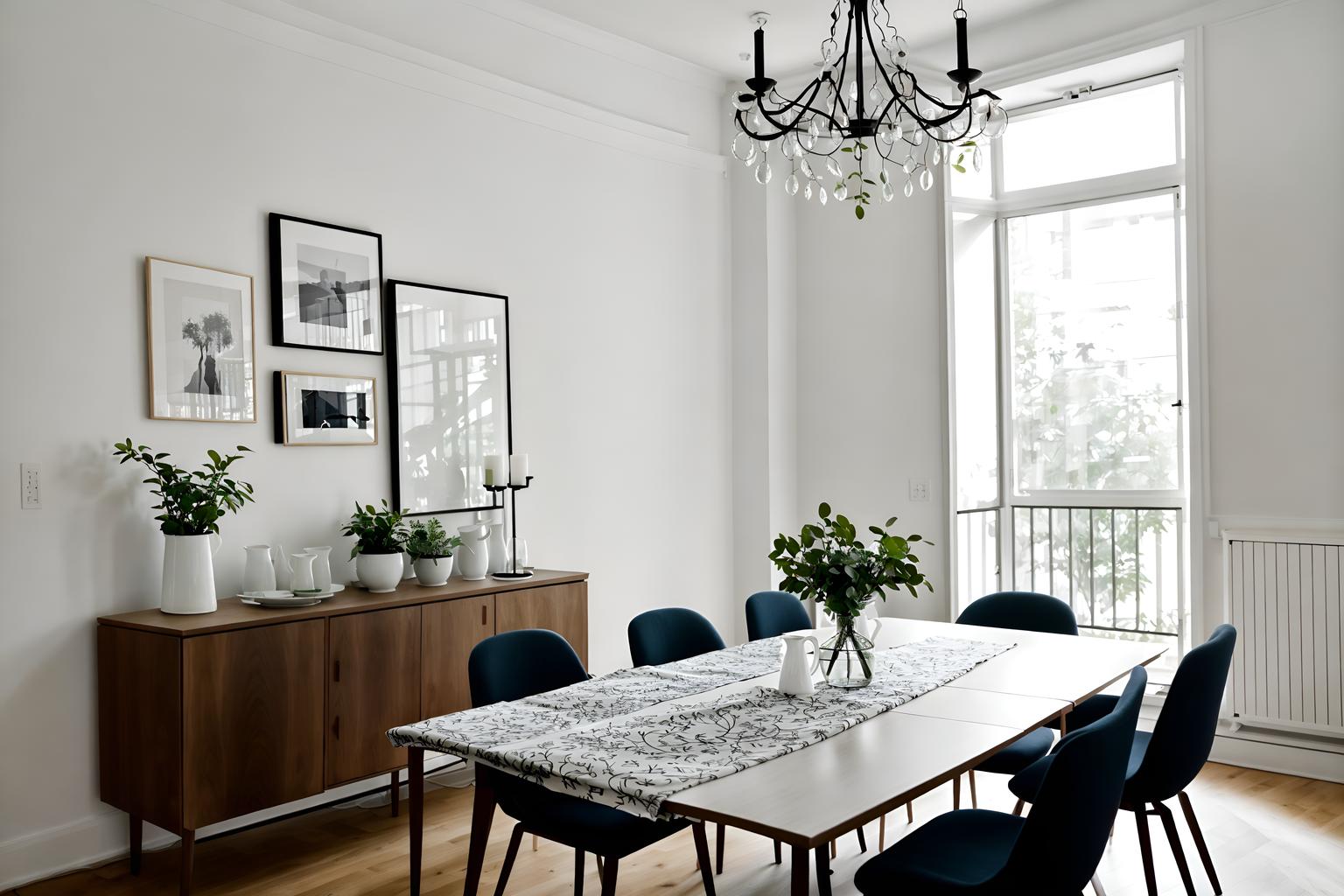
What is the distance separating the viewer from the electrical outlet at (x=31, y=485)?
3018 millimetres

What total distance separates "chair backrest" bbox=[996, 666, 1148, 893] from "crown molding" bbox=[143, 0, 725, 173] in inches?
135

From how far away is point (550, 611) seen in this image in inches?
157

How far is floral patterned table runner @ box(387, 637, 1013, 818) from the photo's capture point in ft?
6.33

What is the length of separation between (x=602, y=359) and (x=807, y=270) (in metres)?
1.39

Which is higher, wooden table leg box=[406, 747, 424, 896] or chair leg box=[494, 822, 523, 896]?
wooden table leg box=[406, 747, 424, 896]

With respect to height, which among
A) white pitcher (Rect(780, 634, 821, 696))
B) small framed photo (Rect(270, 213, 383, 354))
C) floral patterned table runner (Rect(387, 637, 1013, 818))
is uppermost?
small framed photo (Rect(270, 213, 383, 354))

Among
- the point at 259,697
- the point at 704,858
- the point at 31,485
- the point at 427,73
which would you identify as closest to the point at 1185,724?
the point at 704,858

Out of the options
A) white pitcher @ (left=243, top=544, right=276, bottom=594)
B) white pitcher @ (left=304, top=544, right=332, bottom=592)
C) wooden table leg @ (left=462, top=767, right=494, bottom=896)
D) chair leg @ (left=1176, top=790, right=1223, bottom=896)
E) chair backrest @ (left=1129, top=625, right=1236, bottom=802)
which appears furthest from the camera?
white pitcher @ (left=304, top=544, right=332, bottom=592)

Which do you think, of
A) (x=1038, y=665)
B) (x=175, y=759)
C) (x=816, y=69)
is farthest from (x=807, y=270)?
(x=175, y=759)

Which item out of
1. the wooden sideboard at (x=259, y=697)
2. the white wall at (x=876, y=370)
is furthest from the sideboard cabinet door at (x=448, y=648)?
the white wall at (x=876, y=370)

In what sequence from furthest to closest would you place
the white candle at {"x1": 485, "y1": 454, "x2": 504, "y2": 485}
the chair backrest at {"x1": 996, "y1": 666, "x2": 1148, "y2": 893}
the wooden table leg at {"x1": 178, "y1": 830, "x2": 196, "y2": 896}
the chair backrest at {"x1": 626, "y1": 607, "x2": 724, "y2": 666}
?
the white candle at {"x1": 485, "y1": 454, "x2": 504, "y2": 485} → the chair backrest at {"x1": 626, "y1": 607, "x2": 724, "y2": 666} → the wooden table leg at {"x1": 178, "y1": 830, "x2": 196, "y2": 896} → the chair backrest at {"x1": 996, "y1": 666, "x2": 1148, "y2": 893}

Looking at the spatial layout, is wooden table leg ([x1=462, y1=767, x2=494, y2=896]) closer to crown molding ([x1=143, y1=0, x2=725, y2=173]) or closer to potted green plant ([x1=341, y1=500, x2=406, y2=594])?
potted green plant ([x1=341, y1=500, x2=406, y2=594])

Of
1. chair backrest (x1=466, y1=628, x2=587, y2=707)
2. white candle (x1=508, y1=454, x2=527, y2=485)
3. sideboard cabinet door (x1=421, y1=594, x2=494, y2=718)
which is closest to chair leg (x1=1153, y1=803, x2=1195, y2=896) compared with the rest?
chair backrest (x1=466, y1=628, x2=587, y2=707)

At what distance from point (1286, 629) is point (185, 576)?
410 centimetres
